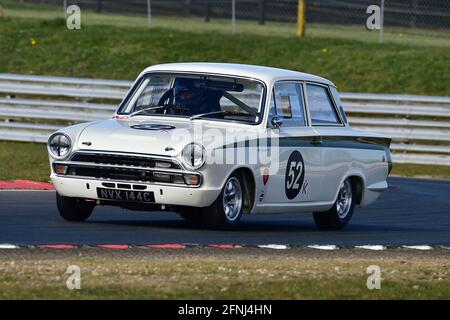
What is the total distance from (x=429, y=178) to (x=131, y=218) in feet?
31.1

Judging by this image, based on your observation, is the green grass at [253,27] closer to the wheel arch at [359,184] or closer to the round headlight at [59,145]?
the wheel arch at [359,184]

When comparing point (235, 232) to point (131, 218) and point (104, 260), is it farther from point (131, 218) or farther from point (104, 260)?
point (104, 260)

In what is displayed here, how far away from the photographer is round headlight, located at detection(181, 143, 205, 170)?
11.8m

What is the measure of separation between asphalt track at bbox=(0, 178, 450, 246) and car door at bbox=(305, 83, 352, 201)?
1.76 ft

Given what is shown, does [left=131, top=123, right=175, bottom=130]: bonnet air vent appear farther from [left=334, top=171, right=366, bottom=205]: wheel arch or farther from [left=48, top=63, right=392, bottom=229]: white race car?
[left=334, top=171, right=366, bottom=205]: wheel arch

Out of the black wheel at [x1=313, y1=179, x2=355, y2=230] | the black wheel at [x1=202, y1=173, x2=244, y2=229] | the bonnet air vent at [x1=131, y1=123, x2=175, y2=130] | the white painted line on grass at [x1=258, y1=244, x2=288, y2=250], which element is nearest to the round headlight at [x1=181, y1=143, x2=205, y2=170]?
the black wheel at [x1=202, y1=173, x2=244, y2=229]

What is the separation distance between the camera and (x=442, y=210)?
648 inches

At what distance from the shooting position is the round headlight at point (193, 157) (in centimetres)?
1181

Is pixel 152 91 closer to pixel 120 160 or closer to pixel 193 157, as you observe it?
pixel 120 160

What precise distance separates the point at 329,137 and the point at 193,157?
7.52 ft

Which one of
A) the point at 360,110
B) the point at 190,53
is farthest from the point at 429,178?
the point at 190,53

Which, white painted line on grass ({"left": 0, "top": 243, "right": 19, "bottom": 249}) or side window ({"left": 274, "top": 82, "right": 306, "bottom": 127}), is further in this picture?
side window ({"left": 274, "top": 82, "right": 306, "bottom": 127})

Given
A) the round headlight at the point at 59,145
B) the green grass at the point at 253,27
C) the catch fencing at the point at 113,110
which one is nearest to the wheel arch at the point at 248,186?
the round headlight at the point at 59,145

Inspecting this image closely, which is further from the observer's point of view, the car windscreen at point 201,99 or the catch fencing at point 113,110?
the catch fencing at point 113,110
